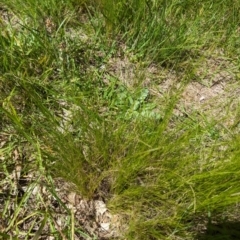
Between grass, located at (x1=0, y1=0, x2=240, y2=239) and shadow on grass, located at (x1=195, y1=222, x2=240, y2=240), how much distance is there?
33 millimetres

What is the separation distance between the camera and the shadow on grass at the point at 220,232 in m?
1.58

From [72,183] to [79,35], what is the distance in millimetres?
813

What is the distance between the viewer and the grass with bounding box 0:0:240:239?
1.51 m

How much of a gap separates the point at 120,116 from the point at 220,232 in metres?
0.67

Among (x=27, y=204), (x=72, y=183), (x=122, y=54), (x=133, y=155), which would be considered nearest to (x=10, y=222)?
(x=27, y=204)

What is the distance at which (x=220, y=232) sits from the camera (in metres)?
1.59

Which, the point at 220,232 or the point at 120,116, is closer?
the point at 220,232

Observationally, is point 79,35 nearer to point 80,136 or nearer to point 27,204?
point 80,136

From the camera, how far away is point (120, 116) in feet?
5.62

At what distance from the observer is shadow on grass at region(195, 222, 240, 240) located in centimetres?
158

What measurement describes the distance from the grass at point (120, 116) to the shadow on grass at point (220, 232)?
33 millimetres

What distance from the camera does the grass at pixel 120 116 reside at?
4.97 feet

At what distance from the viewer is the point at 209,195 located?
4.81ft

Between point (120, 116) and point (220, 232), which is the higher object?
point (120, 116)
